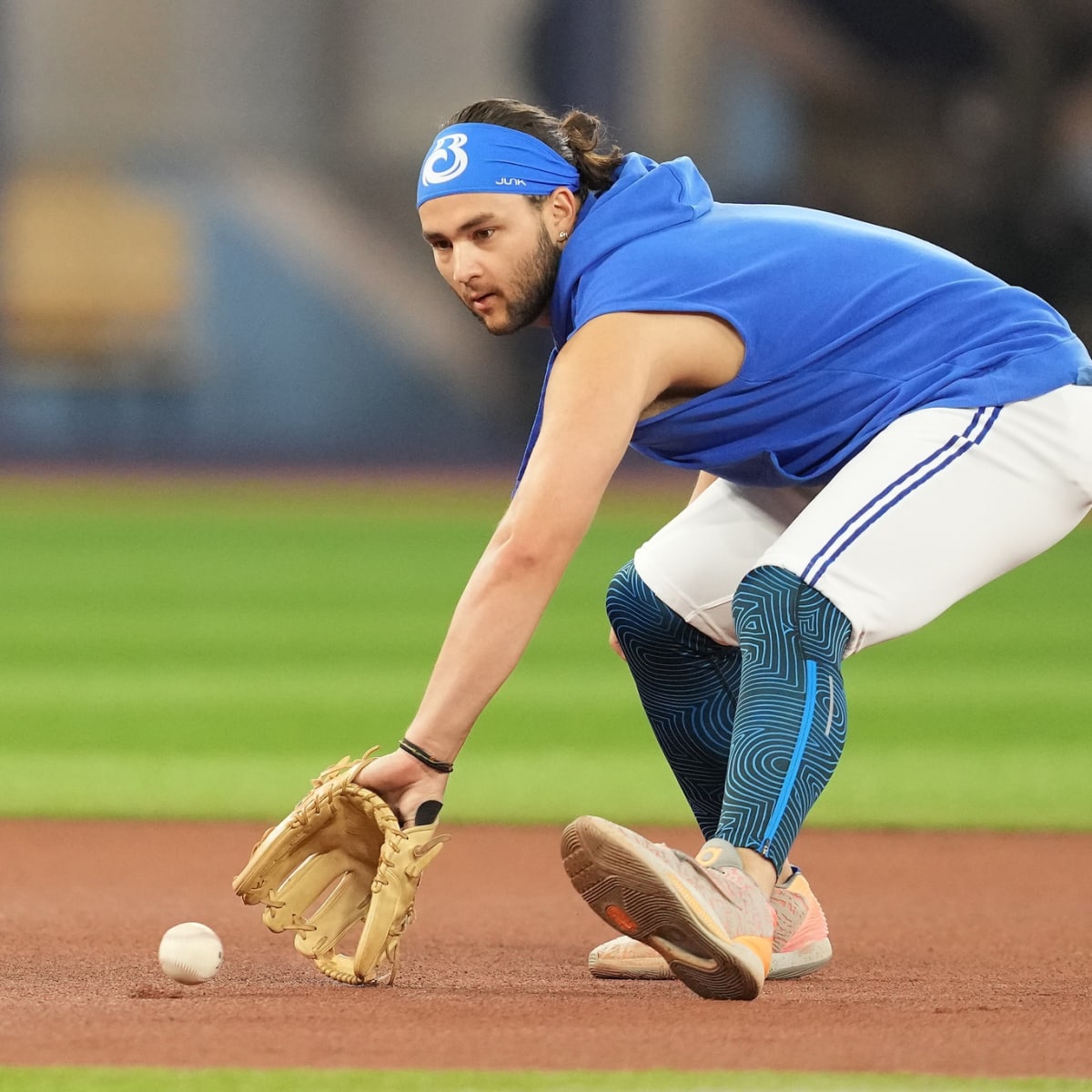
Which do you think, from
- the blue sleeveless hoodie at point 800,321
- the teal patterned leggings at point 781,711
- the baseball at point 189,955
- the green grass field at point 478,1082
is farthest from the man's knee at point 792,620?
the baseball at point 189,955

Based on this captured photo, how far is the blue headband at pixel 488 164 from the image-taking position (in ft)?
11.2

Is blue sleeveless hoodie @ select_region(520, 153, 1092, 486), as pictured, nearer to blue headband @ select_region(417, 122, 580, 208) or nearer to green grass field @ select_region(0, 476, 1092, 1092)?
blue headband @ select_region(417, 122, 580, 208)

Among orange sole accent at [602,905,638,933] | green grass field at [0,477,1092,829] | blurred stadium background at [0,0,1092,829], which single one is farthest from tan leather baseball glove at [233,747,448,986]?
blurred stadium background at [0,0,1092,829]

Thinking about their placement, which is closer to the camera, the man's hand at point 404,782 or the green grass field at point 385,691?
the man's hand at point 404,782

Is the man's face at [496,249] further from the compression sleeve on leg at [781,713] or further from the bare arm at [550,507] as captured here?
the compression sleeve on leg at [781,713]

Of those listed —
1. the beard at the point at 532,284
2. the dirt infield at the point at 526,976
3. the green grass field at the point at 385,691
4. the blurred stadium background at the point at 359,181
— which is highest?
the beard at the point at 532,284

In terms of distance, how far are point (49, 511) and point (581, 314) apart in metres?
15.2

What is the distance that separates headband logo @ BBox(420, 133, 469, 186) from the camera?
3428mm

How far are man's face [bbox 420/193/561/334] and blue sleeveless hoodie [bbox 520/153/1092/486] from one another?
1.9 inches

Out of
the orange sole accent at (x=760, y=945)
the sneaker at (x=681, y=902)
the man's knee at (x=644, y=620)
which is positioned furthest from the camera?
the man's knee at (x=644, y=620)

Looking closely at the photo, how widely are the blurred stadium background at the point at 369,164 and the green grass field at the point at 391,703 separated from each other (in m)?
8.90

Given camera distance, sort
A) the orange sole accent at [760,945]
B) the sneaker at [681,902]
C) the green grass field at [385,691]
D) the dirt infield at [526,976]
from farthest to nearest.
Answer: the green grass field at [385,691]
the orange sole accent at [760,945]
the sneaker at [681,902]
the dirt infield at [526,976]

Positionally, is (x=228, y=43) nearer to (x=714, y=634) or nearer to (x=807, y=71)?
(x=807, y=71)

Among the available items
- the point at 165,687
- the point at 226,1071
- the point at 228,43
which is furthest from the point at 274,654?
the point at 228,43
